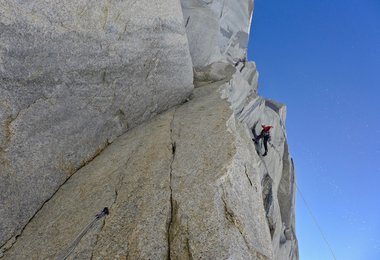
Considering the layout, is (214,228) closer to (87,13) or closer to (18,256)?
(18,256)

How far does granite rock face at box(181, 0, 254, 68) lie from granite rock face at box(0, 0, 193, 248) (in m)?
8.72

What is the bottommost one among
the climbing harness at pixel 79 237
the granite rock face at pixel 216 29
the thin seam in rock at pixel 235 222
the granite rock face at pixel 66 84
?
the climbing harness at pixel 79 237

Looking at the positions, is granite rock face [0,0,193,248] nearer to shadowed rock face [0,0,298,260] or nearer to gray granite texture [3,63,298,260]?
shadowed rock face [0,0,298,260]

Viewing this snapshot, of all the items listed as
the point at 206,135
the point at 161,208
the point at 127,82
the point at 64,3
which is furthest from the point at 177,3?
the point at 161,208

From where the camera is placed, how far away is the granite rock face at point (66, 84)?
9602 millimetres

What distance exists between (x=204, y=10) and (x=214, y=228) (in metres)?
21.9

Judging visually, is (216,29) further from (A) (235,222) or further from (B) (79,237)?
(B) (79,237)

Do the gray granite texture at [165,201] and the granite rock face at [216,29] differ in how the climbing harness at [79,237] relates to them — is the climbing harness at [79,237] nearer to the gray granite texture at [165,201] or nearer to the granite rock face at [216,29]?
the gray granite texture at [165,201]

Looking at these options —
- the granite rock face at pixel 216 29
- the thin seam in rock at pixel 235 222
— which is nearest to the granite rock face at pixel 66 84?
the thin seam in rock at pixel 235 222

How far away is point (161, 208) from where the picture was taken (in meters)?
8.56

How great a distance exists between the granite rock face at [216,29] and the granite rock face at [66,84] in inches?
343

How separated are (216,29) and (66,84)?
17.9 meters

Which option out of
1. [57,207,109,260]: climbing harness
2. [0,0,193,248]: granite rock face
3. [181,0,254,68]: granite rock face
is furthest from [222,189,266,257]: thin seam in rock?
[181,0,254,68]: granite rock face

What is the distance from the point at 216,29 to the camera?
86.2 ft
